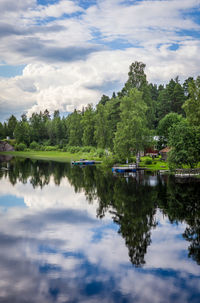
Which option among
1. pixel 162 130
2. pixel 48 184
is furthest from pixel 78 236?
pixel 162 130

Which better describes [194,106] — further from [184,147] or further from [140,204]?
[140,204]

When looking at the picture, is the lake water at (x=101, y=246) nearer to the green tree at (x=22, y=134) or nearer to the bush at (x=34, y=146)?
the bush at (x=34, y=146)

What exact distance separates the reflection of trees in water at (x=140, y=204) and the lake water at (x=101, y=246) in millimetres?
94

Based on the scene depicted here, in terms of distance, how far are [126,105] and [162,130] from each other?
18.2 meters

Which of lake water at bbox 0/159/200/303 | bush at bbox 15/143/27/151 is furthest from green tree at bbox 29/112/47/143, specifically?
lake water at bbox 0/159/200/303

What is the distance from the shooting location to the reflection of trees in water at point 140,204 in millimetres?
26266

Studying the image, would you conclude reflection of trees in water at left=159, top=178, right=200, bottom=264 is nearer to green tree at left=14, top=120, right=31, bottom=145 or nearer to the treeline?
the treeline

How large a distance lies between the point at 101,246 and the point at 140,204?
14174 millimetres

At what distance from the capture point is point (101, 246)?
82.5ft

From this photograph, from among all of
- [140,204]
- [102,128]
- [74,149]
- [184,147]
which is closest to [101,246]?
[140,204]

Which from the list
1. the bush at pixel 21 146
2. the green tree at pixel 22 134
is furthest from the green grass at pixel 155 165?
the green tree at pixel 22 134

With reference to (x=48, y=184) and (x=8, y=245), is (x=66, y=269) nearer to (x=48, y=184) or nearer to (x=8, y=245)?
(x=8, y=245)

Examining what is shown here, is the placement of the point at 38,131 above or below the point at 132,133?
above

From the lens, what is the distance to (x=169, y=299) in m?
17.1
